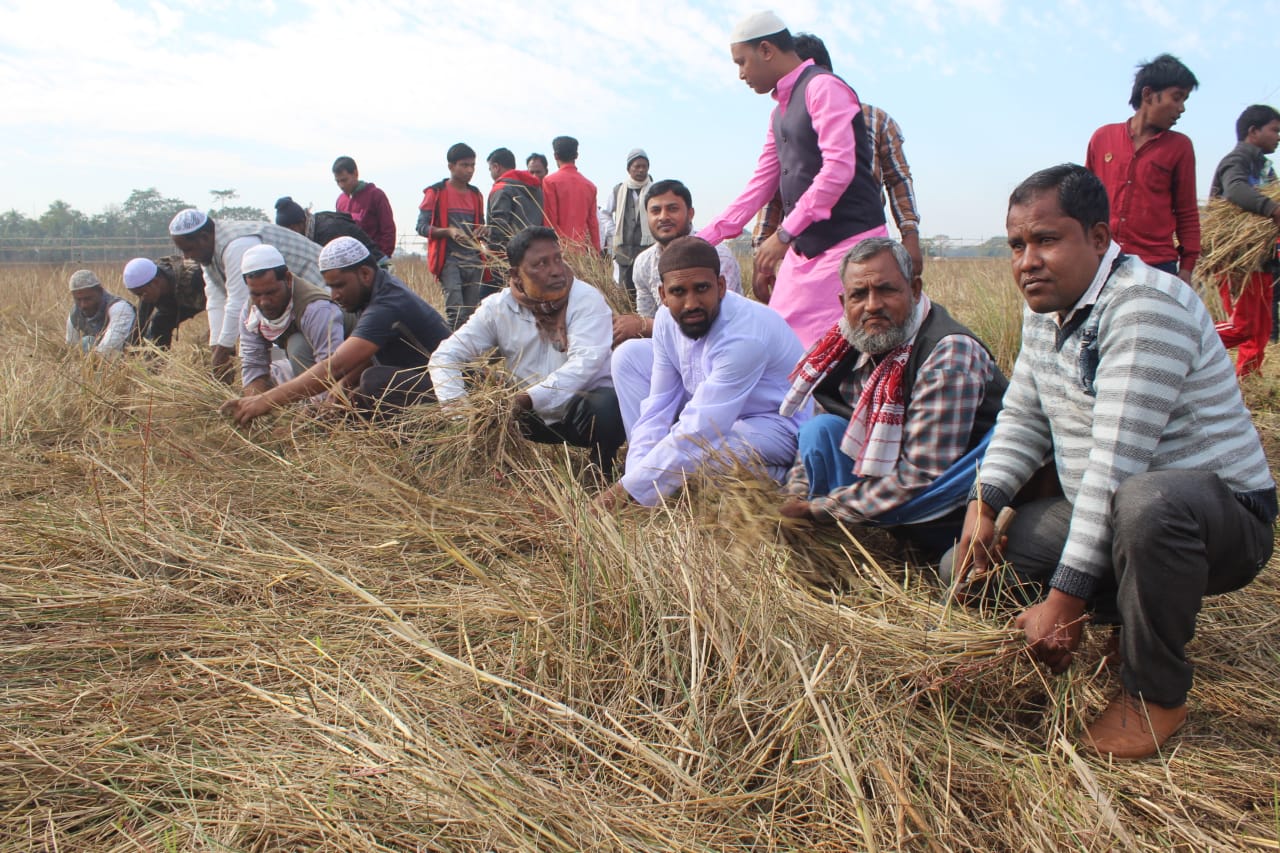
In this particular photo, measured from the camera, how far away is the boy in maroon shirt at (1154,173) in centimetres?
364

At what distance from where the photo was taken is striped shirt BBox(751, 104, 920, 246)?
11.6ft

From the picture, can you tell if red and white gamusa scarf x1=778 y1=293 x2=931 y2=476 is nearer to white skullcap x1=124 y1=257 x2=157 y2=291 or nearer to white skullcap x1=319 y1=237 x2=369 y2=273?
white skullcap x1=319 y1=237 x2=369 y2=273

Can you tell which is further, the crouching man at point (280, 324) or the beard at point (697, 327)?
the crouching man at point (280, 324)

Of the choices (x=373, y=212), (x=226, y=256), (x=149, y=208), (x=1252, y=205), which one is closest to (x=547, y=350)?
(x=226, y=256)

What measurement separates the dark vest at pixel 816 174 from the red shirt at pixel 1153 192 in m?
1.20

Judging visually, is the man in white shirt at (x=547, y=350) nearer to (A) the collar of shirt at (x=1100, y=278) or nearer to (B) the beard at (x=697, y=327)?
(B) the beard at (x=697, y=327)

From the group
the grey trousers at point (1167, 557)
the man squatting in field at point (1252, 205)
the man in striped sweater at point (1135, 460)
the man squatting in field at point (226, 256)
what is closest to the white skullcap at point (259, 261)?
the man squatting in field at point (226, 256)

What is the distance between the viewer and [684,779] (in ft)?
5.06

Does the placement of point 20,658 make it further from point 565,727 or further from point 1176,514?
point 1176,514

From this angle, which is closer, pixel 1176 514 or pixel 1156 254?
pixel 1176 514

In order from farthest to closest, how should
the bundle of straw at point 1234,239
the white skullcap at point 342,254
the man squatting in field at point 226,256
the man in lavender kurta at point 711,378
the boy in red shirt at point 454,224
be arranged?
the boy in red shirt at point 454,224, the man squatting in field at point 226,256, the bundle of straw at point 1234,239, the white skullcap at point 342,254, the man in lavender kurta at point 711,378

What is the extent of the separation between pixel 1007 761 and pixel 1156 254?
3.02 m

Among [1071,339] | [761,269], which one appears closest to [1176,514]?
[1071,339]

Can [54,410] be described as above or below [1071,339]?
below
